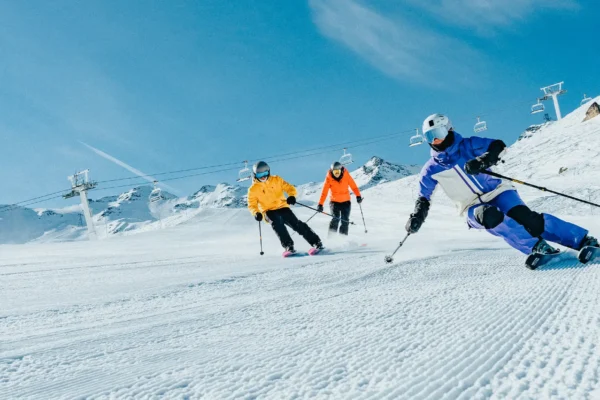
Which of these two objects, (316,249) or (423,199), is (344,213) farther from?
(423,199)

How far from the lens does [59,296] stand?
3686mm

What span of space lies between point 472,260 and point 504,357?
3.14m

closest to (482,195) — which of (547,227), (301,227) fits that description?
(547,227)

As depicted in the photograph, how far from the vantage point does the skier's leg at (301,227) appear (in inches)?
299

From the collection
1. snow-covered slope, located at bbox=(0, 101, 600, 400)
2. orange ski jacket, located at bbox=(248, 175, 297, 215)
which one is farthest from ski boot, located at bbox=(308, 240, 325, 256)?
snow-covered slope, located at bbox=(0, 101, 600, 400)

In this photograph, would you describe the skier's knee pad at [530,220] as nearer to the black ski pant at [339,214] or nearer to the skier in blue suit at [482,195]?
the skier in blue suit at [482,195]

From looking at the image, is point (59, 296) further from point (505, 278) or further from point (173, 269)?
point (505, 278)

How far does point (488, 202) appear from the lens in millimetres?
4477

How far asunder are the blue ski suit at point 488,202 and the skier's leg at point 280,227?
123 inches

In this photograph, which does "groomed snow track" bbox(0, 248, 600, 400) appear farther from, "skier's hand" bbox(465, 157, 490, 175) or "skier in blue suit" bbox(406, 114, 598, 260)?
"skier's hand" bbox(465, 157, 490, 175)

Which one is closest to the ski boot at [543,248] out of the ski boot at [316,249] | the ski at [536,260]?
the ski at [536,260]

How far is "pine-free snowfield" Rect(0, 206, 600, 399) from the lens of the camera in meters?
1.41

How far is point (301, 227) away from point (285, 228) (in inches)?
11.1


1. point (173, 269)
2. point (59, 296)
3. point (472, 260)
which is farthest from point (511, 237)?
point (59, 296)
